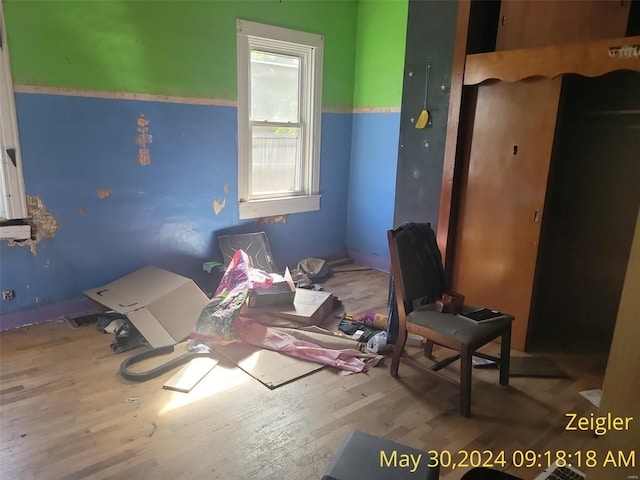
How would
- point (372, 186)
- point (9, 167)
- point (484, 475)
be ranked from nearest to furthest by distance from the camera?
point (484, 475)
point (9, 167)
point (372, 186)

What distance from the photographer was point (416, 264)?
2746 mm

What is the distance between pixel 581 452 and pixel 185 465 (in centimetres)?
180

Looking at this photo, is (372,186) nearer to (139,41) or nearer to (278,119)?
(278,119)

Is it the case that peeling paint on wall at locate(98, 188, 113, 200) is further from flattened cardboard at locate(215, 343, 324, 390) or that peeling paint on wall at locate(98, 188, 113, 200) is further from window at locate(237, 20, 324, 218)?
flattened cardboard at locate(215, 343, 324, 390)

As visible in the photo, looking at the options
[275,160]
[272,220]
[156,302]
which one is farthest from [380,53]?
[156,302]

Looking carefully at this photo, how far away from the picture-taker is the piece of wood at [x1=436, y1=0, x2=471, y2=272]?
3041 millimetres

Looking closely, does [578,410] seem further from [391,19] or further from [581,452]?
[391,19]

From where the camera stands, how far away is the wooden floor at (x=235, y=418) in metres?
2.04

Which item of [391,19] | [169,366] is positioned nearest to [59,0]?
[169,366]

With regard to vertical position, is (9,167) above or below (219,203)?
above

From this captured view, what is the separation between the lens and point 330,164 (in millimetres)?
4898

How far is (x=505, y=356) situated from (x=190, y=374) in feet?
5.93

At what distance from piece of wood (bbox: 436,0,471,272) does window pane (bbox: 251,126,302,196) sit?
5.85 feet

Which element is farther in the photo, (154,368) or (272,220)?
(272,220)
